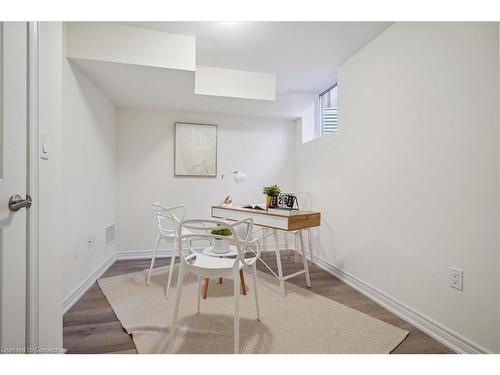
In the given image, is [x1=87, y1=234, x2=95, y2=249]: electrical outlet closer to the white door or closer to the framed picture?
the framed picture

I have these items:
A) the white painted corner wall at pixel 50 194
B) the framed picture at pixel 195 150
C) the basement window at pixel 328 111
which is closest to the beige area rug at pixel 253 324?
the white painted corner wall at pixel 50 194

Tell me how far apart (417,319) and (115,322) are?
208 centimetres

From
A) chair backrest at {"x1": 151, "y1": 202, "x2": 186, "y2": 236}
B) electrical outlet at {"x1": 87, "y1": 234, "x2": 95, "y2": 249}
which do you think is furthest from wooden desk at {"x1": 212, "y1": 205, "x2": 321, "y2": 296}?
electrical outlet at {"x1": 87, "y1": 234, "x2": 95, "y2": 249}

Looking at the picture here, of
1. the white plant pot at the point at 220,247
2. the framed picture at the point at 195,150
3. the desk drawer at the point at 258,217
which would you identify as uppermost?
the framed picture at the point at 195,150

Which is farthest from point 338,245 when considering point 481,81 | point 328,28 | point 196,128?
point 196,128

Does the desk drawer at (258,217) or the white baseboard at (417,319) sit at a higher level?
the desk drawer at (258,217)

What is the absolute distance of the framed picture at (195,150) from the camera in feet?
11.5

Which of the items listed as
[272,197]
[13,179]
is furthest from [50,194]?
[272,197]

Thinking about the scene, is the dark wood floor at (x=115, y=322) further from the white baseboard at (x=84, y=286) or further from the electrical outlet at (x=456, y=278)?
the electrical outlet at (x=456, y=278)

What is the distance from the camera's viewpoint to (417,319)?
1.76m

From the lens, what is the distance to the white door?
918mm
